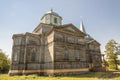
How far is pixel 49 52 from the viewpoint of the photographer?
72.1 ft

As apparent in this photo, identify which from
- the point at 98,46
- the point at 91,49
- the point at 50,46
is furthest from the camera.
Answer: the point at 98,46

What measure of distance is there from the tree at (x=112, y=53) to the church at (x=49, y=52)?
45.7 feet

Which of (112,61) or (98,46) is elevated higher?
(98,46)

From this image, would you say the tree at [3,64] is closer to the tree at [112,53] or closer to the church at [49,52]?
the church at [49,52]

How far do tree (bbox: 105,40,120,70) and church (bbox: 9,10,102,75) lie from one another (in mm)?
13923

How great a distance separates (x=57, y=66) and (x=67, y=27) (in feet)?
30.4

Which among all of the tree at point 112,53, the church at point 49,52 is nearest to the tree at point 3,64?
the church at point 49,52

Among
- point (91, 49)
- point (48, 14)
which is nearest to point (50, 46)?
point (48, 14)

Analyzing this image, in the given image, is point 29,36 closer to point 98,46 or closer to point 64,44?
point 64,44

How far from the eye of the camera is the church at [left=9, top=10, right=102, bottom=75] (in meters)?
21.1

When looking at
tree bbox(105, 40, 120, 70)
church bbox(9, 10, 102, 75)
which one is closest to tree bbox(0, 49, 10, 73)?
church bbox(9, 10, 102, 75)

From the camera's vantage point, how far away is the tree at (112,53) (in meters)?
33.9

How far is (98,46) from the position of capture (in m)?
33.9

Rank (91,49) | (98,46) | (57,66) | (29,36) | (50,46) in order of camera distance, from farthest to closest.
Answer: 1. (98,46)
2. (91,49)
3. (29,36)
4. (50,46)
5. (57,66)
